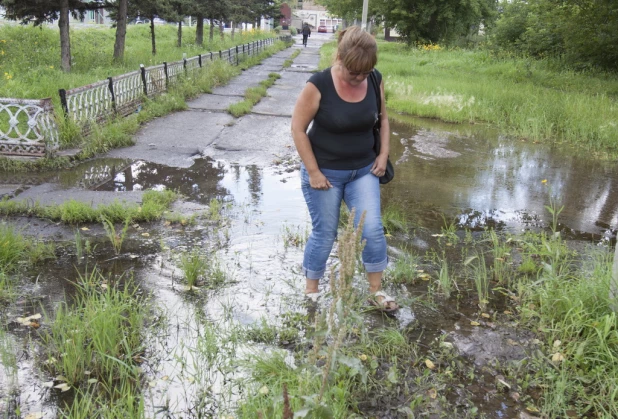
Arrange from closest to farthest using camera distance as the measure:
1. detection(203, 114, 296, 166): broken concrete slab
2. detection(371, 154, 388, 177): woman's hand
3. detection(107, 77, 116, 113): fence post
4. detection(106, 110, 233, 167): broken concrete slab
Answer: detection(371, 154, 388, 177): woman's hand → detection(106, 110, 233, 167): broken concrete slab → detection(203, 114, 296, 166): broken concrete slab → detection(107, 77, 116, 113): fence post

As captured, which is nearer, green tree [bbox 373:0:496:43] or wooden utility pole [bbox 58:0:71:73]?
wooden utility pole [bbox 58:0:71:73]

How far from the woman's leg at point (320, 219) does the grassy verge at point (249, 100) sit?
860 centimetres

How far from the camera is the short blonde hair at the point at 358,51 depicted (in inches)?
118

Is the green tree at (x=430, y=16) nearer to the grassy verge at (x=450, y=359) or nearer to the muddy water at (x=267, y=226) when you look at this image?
the muddy water at (x=267, y=226)

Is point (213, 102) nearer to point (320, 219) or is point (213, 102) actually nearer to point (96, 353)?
point (320, 219)

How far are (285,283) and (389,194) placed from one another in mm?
2943

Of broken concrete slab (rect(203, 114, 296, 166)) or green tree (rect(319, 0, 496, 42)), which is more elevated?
green tree (rect(319, 0, 496, 42))

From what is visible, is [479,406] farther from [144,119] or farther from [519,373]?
[144,119]

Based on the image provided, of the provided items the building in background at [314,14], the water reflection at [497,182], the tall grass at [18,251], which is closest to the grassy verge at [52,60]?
the tall grass at [18,251]

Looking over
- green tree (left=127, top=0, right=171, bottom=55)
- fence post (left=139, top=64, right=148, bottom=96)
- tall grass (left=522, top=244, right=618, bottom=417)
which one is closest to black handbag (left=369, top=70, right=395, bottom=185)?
tall grass (left=522, top=244, right=618, bottom=417)

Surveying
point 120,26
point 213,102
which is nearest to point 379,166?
point 213,102

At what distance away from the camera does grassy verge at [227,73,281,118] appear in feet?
39.5

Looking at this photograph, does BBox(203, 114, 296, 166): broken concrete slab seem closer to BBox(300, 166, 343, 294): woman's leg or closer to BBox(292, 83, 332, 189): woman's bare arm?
BBox(300, 166, 343, 294): woman's leg

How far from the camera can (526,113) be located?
11602 mm
